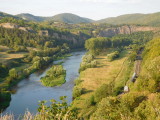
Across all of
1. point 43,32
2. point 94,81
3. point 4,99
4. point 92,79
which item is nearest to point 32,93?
point 4,99

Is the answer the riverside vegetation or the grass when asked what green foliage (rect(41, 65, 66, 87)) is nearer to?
the riverside vegetation

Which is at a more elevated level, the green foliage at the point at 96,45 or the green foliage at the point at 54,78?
the green foliage at the point at 96,45

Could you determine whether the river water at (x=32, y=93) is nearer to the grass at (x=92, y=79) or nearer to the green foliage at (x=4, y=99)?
the green foliage at (x=4, y=99)

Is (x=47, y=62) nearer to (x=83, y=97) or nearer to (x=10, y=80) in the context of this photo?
(x=10, y=80)

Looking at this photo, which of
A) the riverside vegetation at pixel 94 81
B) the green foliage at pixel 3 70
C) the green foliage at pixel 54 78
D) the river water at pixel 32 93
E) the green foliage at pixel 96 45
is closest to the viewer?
the riverside vegetation at pixel 94 81


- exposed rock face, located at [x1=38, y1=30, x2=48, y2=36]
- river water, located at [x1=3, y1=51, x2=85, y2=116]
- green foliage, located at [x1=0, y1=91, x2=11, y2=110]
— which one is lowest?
river water, located at [x1=3, y1=51, x2=85, y2=116]

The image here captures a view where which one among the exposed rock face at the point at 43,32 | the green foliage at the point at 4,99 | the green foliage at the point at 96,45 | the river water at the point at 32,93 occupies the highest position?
the exposed rock face at the point at 43,32

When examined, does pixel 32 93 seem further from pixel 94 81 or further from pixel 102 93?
pixel 102 93

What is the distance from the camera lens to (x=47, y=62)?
107188mm

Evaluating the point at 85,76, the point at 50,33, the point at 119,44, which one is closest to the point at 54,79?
the point at 85,76

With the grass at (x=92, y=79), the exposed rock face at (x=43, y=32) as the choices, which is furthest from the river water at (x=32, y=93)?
the exposed rock face at (x=43, y=32)

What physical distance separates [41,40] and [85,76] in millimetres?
90448

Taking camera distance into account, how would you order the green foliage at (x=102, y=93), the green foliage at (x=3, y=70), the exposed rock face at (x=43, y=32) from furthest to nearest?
the exposed rock face at (x=43, y=32), the green foliage at (x=3, y=70), the green foliage at (x=102, y=93)

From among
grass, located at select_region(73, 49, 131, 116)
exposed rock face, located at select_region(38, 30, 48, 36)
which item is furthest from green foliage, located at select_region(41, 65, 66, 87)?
exposed rock face, located at select_region(38, 30, 48, 36)
